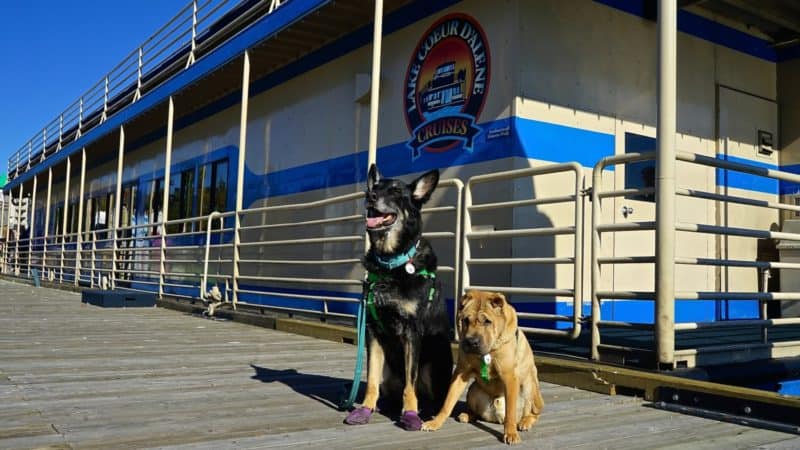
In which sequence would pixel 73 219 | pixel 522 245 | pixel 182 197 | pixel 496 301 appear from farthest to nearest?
pixel 73 219 < pixel 182 197 < pixel 522 245 < pixel 496 301

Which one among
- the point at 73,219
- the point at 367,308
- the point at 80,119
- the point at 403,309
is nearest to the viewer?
the point at 403,309

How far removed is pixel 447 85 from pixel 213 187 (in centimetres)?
708

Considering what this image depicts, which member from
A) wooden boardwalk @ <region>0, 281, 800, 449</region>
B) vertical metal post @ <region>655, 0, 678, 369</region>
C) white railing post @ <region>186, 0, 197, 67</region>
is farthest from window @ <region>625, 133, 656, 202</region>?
white railing post @ <region>186, 0, 197, 67</region>

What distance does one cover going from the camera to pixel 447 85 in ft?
25.0

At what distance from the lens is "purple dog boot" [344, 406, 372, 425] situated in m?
3.13

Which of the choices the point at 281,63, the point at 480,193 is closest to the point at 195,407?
the point at 480,193

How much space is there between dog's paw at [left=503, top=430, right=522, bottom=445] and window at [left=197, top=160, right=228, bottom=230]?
410 inches

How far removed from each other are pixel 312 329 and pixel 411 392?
406cm

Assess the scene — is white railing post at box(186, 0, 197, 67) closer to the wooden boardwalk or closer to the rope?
the wooden boardwalk

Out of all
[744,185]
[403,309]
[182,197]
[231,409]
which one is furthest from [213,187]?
[403,309]

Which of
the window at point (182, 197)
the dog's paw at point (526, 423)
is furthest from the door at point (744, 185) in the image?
the window at point (182, 197)

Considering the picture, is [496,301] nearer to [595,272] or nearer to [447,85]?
[595,272]

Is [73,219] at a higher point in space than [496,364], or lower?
higher

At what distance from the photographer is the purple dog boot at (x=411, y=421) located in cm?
304
